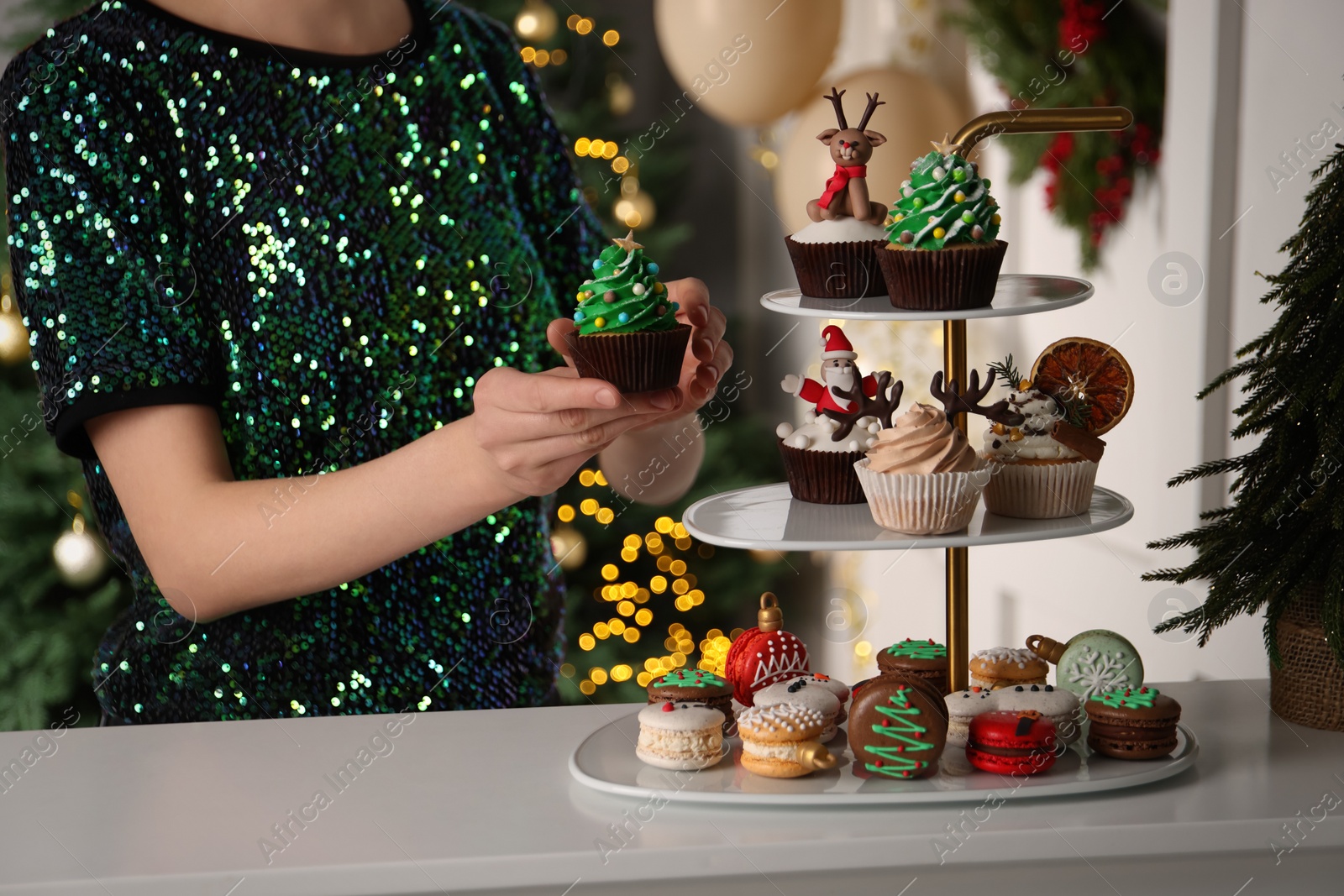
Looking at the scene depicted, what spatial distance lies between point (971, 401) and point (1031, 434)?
11 cm

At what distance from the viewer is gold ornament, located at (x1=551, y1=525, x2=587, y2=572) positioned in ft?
10.8

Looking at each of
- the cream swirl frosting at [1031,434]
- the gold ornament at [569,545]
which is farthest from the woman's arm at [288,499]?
the gold ornament at [569,545]

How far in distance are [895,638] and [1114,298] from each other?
1559mm

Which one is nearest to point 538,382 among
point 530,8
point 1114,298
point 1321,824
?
point 1321,824

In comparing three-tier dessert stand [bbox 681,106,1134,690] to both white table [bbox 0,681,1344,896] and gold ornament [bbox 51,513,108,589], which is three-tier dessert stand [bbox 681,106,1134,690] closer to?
white table [bbox 0,681,1344,896]

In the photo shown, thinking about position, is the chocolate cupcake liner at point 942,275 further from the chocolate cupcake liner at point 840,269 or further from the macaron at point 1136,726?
the macaron at point 1136,726

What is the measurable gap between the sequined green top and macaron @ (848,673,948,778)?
63 centimetres

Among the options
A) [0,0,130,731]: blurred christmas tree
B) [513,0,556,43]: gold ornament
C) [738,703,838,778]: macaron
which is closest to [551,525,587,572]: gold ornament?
[0,0,130,731]: blurred christmas tree

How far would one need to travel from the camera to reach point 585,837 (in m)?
1.05

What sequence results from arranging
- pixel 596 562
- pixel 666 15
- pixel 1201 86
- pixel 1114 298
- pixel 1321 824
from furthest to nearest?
pixel 596 562
pixel 666 15
pixel 1114 298
pixel 1201 86
pixel 1321 824

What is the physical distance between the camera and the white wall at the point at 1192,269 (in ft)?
6.31

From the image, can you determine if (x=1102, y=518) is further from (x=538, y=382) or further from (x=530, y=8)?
(x=530, y=8)

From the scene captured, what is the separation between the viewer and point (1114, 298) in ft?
8.04

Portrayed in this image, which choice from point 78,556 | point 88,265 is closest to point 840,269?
point 88,265
